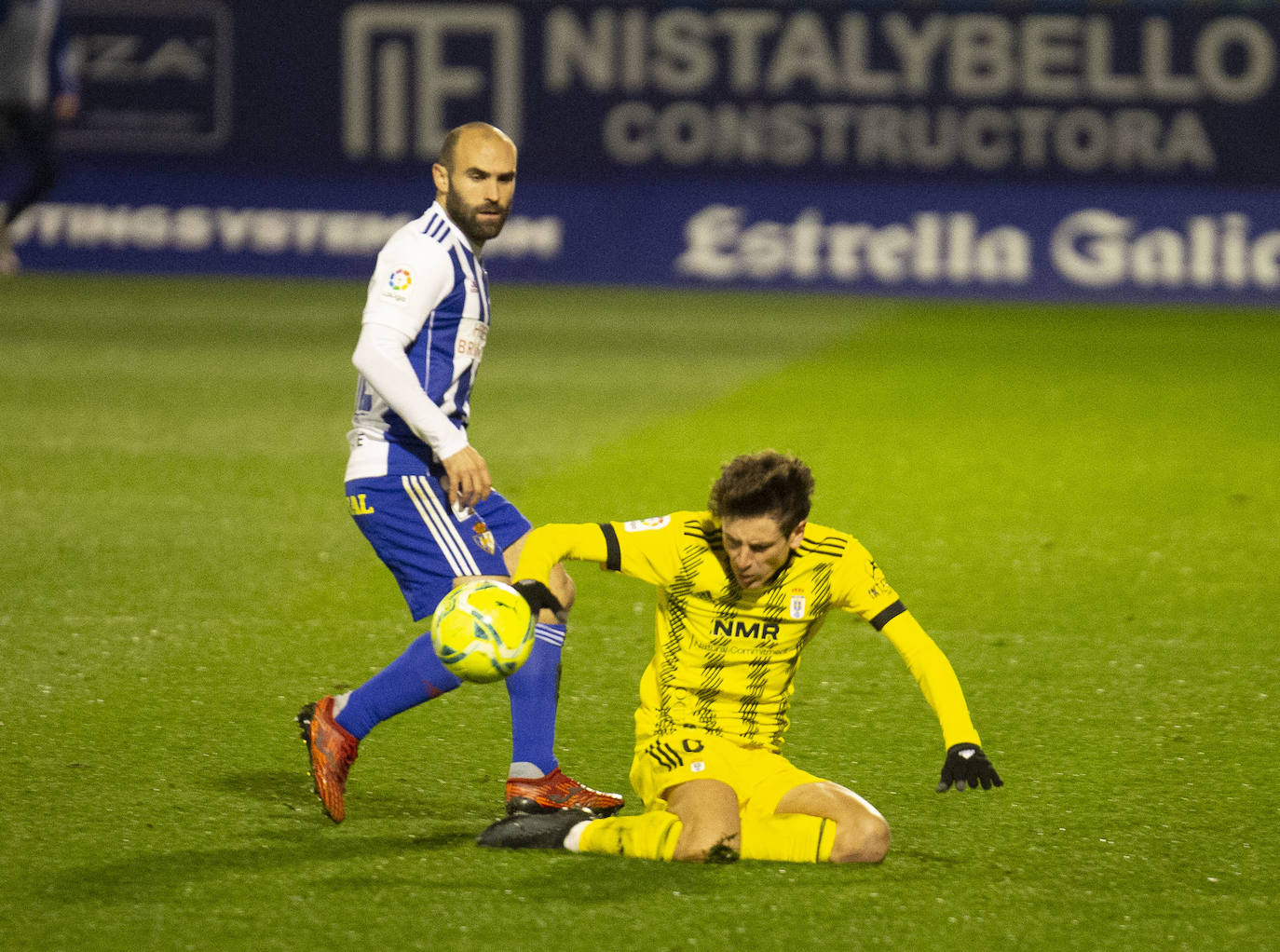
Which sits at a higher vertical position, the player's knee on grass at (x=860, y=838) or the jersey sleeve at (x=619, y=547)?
the jersey sleeve at (x=619, y=547)

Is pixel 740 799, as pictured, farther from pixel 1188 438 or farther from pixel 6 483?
pixel 1188 438

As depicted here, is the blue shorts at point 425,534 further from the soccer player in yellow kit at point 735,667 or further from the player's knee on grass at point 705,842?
the player's knee on grass at point 705,842

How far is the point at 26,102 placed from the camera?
18375mm

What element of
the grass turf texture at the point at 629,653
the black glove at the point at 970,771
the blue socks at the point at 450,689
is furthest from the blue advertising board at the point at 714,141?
the black glove at the point at 970,771

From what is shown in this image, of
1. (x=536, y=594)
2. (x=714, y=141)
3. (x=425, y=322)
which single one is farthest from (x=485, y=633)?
(x=714, y=141)

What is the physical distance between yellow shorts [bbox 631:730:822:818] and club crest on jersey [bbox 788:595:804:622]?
34 centimetres

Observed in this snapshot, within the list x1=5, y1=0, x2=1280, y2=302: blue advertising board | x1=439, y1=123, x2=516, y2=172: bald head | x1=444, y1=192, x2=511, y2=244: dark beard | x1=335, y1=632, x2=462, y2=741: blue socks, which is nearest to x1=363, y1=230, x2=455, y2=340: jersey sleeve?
x1=444, y1=192, x2=511, y2=244: dark beard

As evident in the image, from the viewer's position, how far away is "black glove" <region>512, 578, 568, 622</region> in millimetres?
4305

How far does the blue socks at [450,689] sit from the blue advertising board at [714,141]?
13550mm

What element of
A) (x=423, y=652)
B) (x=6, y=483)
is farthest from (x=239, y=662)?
(x=6, y=483)

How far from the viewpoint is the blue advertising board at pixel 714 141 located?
711 inches

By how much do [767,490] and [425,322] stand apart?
3.24ft

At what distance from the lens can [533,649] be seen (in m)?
4.64

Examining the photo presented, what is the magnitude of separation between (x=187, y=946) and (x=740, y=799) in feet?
4.30
